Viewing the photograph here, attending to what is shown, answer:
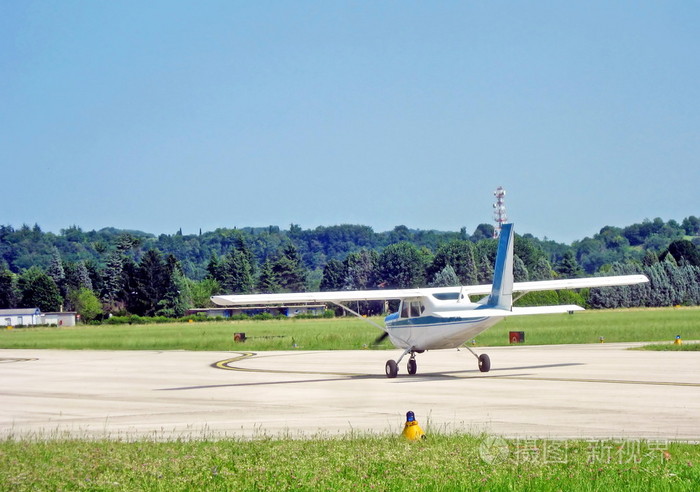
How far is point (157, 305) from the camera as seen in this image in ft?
439

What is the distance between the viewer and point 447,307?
2545 cm

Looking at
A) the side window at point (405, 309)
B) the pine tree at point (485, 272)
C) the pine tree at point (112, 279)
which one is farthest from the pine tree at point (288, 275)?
the side window at point (405, 309)

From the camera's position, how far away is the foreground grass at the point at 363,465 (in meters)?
10.1

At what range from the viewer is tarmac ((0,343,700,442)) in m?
15.2

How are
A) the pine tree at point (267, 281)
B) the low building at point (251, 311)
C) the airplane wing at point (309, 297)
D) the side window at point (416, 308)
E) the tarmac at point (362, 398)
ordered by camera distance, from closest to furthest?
the tarmac at point (362, 398), the airplane wing at point (309, 297), the side window at point (416, 308), the low building at point (251, 311), the pine tree at point (267, 281)

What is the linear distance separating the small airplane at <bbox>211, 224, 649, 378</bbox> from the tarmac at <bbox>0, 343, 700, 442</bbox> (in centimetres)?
99

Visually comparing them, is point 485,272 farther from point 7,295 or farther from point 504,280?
point 504,280

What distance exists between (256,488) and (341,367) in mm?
21177

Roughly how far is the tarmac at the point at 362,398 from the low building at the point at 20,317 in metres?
98.9

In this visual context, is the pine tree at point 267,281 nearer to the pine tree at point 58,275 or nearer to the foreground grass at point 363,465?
the pine tree at point 58,275

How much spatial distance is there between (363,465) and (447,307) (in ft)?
47.9

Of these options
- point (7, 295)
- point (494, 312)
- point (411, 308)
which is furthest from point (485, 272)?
point (494, 312)

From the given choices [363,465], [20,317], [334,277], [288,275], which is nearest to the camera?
[363,465]

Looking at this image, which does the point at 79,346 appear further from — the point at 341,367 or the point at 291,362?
the point at 341,367
